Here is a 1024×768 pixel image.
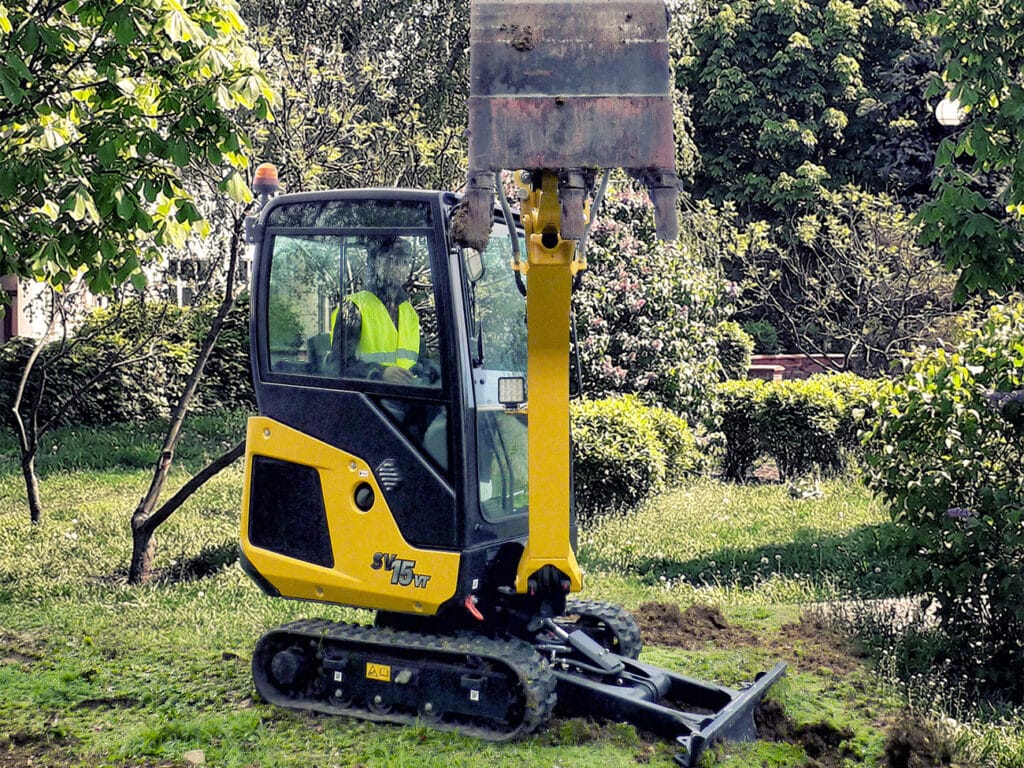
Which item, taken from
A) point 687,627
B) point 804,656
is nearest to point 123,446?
point 687,627

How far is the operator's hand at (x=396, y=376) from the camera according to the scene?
605 centimetres

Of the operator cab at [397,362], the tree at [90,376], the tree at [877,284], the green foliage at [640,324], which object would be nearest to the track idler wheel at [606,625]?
the operator cab at [397,362]

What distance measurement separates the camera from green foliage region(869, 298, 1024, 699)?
6.52 m

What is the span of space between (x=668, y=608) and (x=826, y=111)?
2322 centimetres

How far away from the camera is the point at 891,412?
7.11 m

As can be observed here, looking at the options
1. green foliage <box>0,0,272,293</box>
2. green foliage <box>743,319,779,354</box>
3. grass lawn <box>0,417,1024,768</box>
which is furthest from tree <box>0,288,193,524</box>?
green foliage <box>743,319,779,354</box>

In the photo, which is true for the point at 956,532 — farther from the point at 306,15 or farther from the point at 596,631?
Answer: the point at 306,15

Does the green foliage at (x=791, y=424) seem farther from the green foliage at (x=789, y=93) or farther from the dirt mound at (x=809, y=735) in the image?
the green foliage at (x=789, y=93)

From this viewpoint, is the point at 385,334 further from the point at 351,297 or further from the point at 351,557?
the point at 351,557

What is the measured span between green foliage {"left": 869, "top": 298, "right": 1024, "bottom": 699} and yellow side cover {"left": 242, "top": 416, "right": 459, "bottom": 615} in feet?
9.12

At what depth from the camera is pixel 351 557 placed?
6098 mm

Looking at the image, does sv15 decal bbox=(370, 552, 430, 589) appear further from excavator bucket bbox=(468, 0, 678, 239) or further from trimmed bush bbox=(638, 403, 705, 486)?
trimmed bush bbox=(638, 403, 705, 486)

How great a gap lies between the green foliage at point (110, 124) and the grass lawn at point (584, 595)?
7.63 feet

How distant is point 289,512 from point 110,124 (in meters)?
2.47
